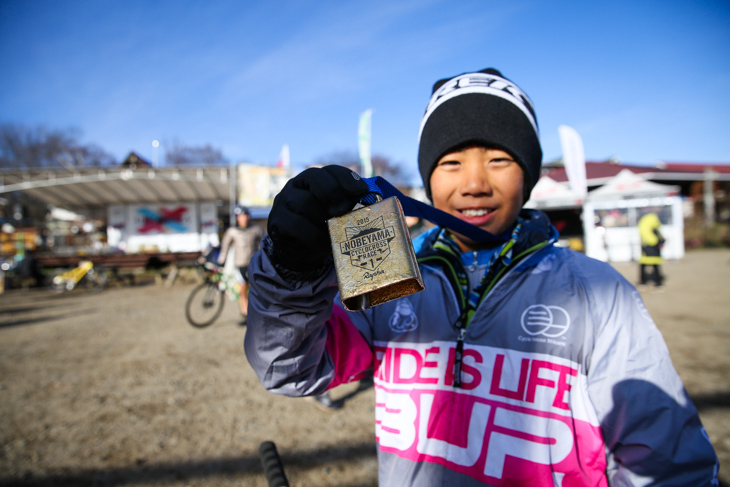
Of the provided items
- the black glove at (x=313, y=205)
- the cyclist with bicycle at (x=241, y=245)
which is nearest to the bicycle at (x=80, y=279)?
the cyclist with bicycle at (x=241, y=245)

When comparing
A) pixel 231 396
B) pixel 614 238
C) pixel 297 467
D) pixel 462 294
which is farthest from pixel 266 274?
pixel 614 238

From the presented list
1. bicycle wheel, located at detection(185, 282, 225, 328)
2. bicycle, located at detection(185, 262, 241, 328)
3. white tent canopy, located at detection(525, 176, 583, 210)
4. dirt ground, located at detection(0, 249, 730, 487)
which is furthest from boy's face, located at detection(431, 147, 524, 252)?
white tent canopy, located at detection(525, 176, 583, 210)

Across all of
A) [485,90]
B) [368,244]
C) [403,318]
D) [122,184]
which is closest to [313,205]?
[368,244]

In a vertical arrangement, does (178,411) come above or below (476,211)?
below

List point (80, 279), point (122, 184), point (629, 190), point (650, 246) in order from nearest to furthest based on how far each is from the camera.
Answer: point (650, 246) < point (80, 279) < point (629, 190) < point (122, 184)

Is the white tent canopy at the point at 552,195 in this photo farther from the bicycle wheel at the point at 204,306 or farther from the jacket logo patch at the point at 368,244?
the jacket logo patch at the point at 368,244

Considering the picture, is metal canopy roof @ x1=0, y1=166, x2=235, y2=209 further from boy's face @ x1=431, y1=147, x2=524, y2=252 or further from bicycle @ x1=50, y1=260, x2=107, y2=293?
boy's face @ x1=431, y1=147, x2=524, y2=252

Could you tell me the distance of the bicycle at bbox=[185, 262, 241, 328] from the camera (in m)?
6.55

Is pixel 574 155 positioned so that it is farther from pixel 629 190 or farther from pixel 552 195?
pixel 629 190

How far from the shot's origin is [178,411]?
3445 millimetres

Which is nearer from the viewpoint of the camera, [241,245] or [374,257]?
[374,257]

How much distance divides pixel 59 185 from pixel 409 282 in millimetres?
20950

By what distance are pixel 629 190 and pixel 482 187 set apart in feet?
52.6

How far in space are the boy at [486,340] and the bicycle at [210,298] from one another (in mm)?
5900
